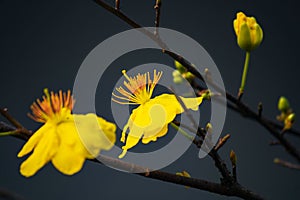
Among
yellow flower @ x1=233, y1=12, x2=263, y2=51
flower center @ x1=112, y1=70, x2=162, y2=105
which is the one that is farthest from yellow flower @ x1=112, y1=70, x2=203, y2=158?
yellow flower @ x1=233, y1=12, x2=263, y2=51

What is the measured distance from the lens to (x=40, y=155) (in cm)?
27

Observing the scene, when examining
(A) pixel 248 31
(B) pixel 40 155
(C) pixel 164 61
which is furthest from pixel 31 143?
(C) pixel 164 61

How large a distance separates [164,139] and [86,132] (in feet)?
2.98

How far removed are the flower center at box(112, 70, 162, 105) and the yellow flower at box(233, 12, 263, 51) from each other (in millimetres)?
126

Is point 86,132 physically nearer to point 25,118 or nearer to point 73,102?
point 73,102

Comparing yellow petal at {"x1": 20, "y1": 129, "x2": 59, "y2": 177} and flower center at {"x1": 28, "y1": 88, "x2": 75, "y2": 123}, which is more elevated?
flower center at {"x1": 28, "y1": 88, "x2": 75, "y2": 123}

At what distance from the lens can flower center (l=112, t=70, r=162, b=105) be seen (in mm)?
380

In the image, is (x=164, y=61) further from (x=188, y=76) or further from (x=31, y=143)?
(x=31, y=143)

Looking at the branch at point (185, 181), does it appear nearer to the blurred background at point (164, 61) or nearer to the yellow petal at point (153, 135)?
the yellow petal at point (153, 135)

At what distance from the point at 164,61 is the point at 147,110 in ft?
2.82

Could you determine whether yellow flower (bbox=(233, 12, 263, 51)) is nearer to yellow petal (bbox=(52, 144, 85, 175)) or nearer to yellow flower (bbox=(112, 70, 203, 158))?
yellow flower (bbox=(112, 70, 203, 158))

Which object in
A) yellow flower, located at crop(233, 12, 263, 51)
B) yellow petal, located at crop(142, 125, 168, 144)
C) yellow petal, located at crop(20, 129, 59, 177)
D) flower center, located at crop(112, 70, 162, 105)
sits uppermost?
yellow flower, located at crop(233, 12, 263, 51)

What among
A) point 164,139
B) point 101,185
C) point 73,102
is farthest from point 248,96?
point 73,102

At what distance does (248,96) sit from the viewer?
1294 millimetres
